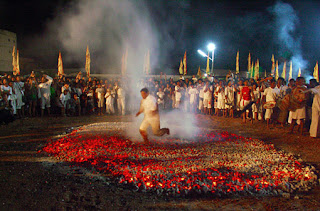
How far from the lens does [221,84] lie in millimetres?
15734

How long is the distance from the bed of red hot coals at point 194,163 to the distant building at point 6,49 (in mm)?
42912

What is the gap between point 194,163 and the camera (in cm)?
675

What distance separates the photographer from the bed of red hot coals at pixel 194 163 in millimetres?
5422

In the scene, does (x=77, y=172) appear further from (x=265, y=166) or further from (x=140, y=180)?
(x=265, y=166)

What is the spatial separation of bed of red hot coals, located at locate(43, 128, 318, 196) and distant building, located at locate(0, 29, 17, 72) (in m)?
42.9

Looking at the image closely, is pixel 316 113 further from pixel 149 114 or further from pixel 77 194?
pixel 77 194

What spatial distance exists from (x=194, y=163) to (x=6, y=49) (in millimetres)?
49450

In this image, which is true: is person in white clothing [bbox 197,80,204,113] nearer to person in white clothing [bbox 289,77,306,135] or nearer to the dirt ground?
person in white clothing [bbox 289,77,306,135]

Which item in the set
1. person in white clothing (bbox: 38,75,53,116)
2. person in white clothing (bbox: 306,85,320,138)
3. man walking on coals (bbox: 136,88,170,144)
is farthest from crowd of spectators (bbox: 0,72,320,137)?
man walking on coals (bbox: 136,88,170,144)

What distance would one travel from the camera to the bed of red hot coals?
5.42 meters

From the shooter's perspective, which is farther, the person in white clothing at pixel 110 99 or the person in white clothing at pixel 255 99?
the person in white clothing at pixel 110 99

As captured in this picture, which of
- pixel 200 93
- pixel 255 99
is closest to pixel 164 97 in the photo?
pixel 200 93

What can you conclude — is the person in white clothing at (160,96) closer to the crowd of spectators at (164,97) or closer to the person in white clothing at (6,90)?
the crowd of spectators at (164,97)

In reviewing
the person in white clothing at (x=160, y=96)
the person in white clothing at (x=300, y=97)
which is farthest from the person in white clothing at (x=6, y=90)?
the person in white clothing at (x=300, y=97)
